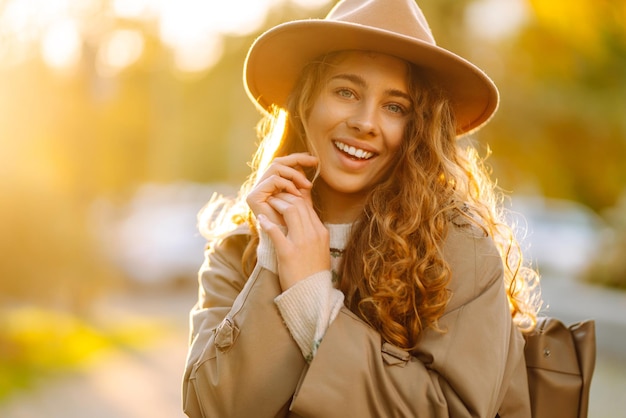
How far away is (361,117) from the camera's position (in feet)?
9.98

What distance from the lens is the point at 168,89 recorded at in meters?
24.2

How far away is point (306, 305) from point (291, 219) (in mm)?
314

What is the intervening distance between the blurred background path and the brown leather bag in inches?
185

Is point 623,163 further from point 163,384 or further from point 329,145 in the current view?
point 329,145

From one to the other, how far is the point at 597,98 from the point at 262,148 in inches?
531

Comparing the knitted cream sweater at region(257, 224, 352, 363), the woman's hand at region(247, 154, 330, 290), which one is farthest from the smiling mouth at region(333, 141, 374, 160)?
the knitted cream sweater at region(257, 224, 352, 363)

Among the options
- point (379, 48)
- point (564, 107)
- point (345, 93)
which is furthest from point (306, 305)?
point (564, 107)

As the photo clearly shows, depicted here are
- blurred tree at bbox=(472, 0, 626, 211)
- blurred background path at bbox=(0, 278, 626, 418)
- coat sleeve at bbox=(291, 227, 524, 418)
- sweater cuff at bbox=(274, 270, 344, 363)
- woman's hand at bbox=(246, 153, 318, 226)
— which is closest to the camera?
coat sleeve at bbox=(291, 227, 524, 418)

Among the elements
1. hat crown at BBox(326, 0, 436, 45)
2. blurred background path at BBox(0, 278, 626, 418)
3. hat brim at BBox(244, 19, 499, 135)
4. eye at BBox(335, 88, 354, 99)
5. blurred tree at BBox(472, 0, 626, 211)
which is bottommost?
blurred background path at BBox(0, 278, 626, 418)

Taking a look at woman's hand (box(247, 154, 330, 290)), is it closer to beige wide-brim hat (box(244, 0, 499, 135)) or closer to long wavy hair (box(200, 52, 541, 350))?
long wavy hair (box(200, 52, 541, 350))

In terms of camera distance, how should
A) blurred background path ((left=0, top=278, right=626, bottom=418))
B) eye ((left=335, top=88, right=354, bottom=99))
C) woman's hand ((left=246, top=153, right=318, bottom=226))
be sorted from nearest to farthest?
woman's hand ((left=246, top=153, right=318, bottom=226)) < eye ((left=335, top=88, right=354, bottom=99)) < blurred background path ((left=0, top=278, right=626, bottom=418))

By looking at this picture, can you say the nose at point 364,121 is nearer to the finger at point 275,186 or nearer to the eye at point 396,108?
the eye at point 396,108

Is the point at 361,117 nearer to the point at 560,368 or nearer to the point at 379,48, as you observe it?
the point at 379,48

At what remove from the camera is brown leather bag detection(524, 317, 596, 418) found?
3.01m
